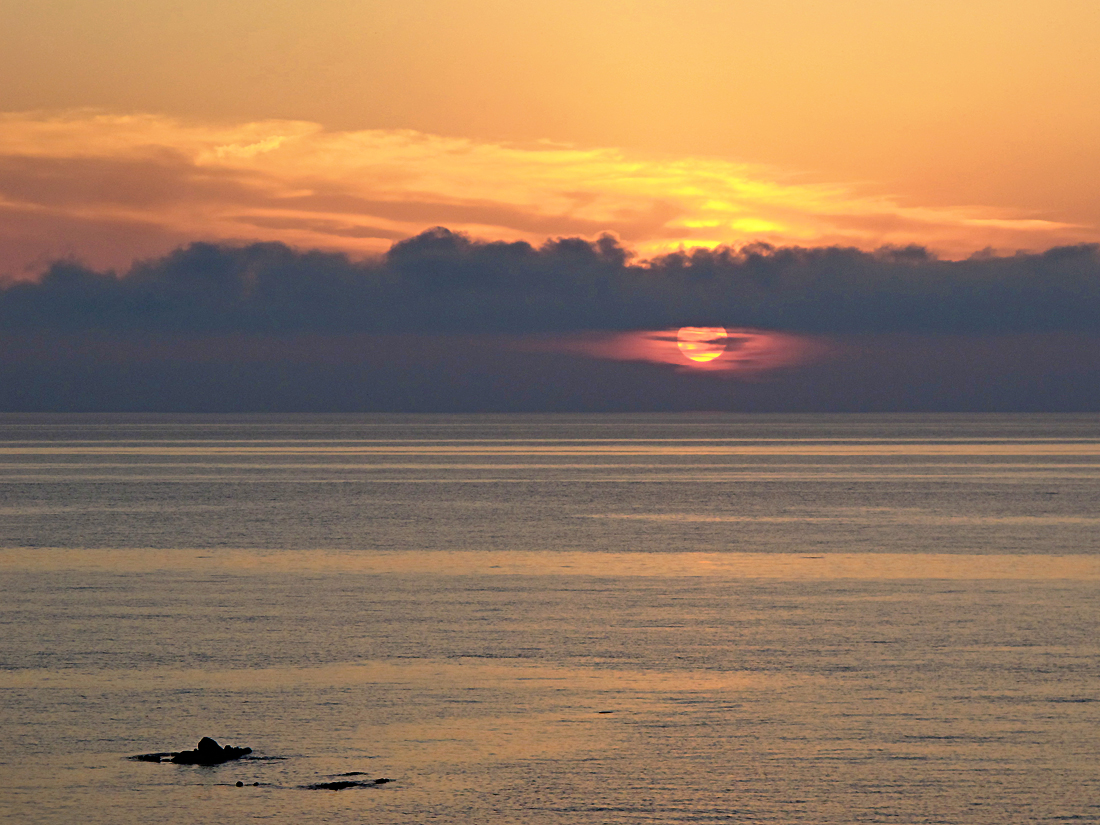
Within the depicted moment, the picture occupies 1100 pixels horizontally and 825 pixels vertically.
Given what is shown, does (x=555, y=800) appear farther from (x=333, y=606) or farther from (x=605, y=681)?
(x=333, y=606)

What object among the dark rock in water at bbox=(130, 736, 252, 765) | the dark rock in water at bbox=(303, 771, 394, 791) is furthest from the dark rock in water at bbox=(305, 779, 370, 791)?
the dark rock in water at bbox=(130, 736, 252, 765)

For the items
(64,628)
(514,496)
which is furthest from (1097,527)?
(64,628)

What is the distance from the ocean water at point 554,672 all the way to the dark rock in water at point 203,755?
1.02ft

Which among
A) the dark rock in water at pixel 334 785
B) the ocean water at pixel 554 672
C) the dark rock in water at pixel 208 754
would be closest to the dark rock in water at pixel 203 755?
the dark rock in water at pixel 208 754

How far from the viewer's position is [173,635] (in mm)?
37781

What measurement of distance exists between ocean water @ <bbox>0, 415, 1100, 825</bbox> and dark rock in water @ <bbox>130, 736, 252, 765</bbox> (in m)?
0.31

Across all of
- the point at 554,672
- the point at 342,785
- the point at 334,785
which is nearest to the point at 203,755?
the point at 334,785

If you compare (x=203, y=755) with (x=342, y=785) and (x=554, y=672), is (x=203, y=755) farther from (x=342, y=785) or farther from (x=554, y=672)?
(x=554, y=672)

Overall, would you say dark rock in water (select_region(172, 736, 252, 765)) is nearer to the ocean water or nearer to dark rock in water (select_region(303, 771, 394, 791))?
the ocean water

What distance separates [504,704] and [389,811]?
7211mm

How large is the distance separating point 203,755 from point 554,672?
404 inches

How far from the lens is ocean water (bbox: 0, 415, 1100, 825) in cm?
2295

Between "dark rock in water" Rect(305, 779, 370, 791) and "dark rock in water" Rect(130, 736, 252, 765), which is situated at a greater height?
"dark rock in water" Rect(130, 736, 252, 765)

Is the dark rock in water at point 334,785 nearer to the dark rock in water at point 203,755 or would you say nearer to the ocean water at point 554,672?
the ocean water at point 554,672
